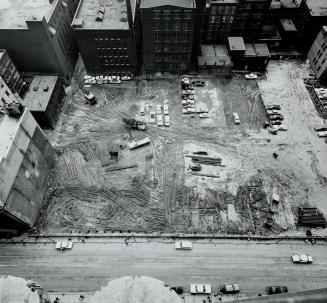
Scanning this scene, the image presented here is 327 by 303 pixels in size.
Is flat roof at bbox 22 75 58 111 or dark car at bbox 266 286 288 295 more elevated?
flat roof at bbox 22 75 58 111

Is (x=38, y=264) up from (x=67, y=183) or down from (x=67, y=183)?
down

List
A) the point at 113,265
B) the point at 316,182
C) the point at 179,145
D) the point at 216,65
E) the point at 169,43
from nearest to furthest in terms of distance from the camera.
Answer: the point at 113,265 → the point at 316,182 → the point at 179,145 → the point at 169,43 → the point at 216,65

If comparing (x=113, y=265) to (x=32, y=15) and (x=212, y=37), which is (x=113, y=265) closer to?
(x=32, y=15)

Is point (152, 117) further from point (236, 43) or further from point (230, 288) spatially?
point (230, 288)

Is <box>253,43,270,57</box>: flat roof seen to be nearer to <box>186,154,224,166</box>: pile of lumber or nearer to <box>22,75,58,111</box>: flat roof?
<box>186,154,224,166</box>: pile of lumber

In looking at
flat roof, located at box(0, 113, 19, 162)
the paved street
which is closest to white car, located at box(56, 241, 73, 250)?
the paved street

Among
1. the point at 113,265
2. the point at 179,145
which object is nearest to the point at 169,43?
the point at 179,145
